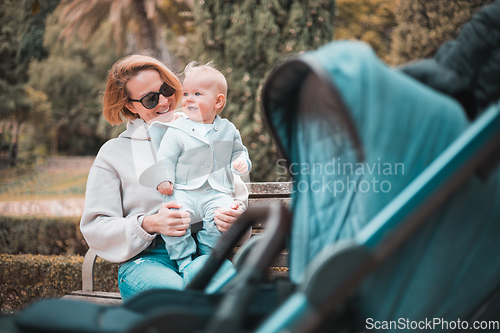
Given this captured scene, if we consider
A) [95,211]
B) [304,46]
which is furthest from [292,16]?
[95,211]

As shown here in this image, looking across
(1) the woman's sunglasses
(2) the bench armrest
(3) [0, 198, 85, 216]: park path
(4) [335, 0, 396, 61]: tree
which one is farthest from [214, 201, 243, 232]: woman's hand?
(4) [335, 0, 396, 61]: tree

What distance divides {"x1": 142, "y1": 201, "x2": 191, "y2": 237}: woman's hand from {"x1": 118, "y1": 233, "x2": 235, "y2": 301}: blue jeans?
170mm

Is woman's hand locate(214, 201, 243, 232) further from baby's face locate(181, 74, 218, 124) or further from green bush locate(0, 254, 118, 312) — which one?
green bush locate(0, 254, 118, 312)

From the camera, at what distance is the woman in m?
1.86

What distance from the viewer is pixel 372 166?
111 cm

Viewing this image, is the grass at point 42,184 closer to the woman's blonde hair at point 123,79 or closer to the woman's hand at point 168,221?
the woman's blonde hair at point 123,79

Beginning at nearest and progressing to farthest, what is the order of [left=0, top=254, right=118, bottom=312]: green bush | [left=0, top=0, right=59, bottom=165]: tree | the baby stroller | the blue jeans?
1. the baby stroller
2. the blue jeans
3. [left=0, top=254, right=118, bottom=312]: green bush
4. [left=0, top=0, right=59, bottom=165]: tree

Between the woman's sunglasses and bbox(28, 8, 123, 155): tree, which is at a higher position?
the woman's sunglasses

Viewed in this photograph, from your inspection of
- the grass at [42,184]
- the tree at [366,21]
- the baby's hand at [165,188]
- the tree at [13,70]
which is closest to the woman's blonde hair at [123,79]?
the baby's hand at [165,188]

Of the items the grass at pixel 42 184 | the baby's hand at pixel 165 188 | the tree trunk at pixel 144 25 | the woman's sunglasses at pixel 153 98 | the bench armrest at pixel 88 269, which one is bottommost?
the grass at pixel 42 184

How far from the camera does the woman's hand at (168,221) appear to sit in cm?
183

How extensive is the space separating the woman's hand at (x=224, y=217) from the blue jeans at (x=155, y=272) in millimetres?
182

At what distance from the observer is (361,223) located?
1165 mm

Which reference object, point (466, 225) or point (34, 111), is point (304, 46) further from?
point (34, 111)
